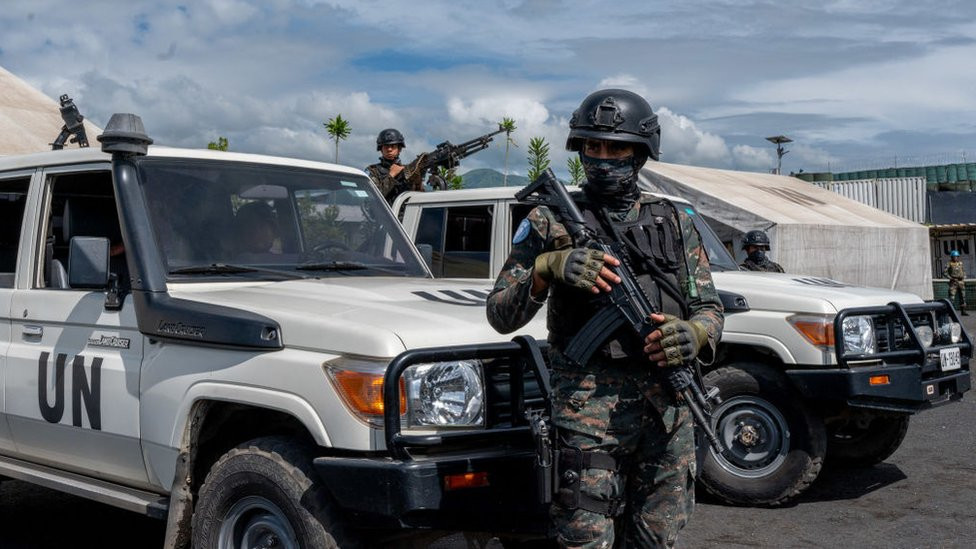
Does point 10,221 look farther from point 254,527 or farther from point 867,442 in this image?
point 867,442

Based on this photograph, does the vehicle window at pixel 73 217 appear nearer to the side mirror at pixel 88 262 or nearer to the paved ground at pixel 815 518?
the side mirror at pixel 88 262

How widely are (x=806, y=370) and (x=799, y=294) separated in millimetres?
483

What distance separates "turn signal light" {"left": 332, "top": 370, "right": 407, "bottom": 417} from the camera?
11.5 ft

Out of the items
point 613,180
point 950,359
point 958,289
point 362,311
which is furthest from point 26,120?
point 958,289

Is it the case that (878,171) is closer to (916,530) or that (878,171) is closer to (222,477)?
(916,530)

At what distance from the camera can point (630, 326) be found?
11.2 feet

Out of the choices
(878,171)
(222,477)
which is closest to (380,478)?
(222,477)

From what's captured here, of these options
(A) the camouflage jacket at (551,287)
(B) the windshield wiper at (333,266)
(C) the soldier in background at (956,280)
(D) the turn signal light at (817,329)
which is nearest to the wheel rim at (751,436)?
(D) the turn signal light at (817,329)

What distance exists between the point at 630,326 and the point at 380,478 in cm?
96

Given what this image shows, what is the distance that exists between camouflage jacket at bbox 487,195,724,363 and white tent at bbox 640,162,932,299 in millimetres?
13941

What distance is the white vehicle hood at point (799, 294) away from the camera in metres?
6.36

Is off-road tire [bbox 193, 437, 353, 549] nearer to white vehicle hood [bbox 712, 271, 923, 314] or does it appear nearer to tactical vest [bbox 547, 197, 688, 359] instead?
tactical vest [bbox 547, 197, 688, 359]

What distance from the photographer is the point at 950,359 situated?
6.63 m

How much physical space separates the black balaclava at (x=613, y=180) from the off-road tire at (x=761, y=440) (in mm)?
3037
